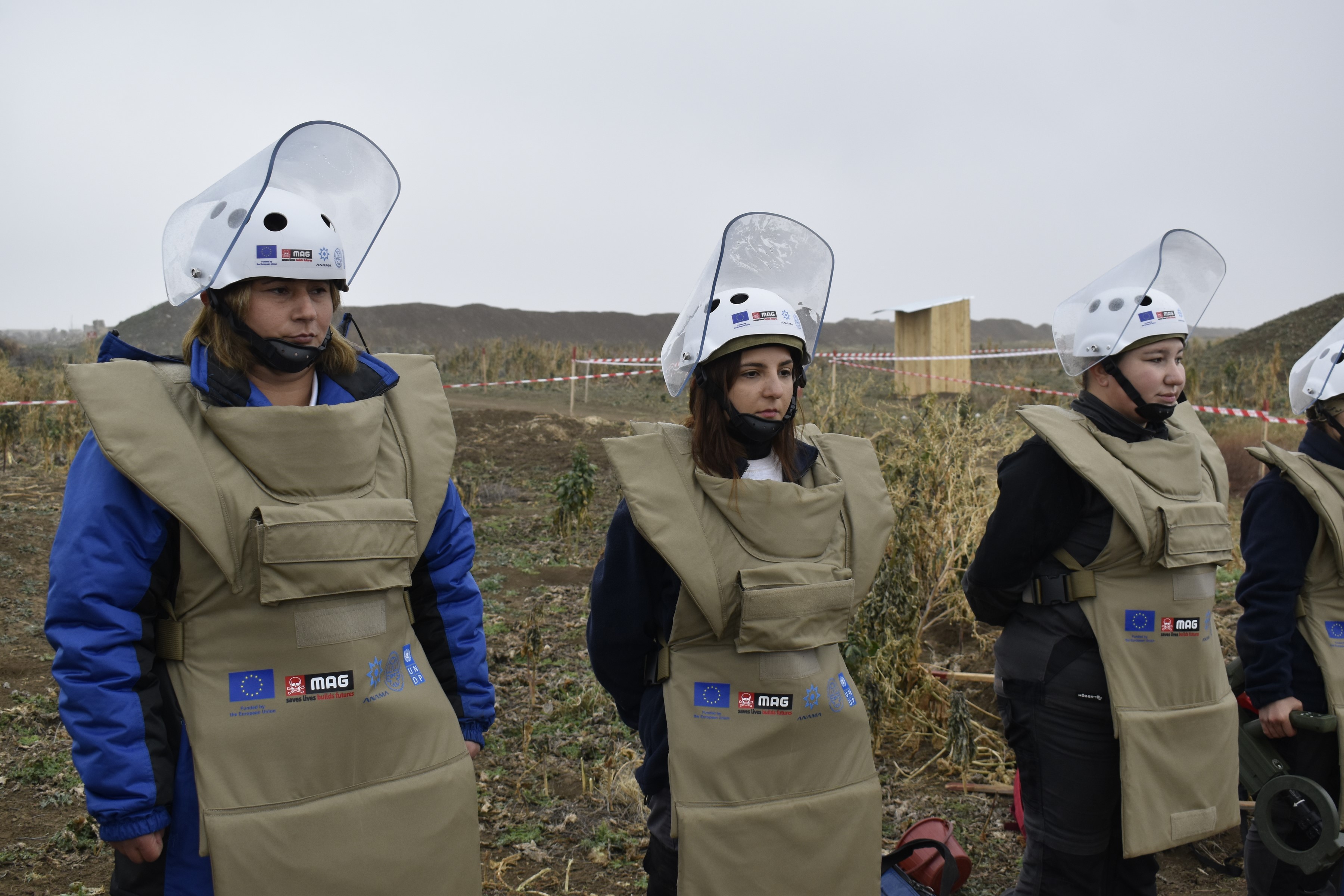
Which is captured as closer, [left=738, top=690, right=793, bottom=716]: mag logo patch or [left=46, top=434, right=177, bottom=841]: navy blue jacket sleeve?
[left=46, top=434, right=177, bottom=841]: navy blue jacket sleeve

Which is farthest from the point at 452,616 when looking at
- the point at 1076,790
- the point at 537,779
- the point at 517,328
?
the point at 517,328

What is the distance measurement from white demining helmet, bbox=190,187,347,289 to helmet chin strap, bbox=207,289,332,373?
0.05m

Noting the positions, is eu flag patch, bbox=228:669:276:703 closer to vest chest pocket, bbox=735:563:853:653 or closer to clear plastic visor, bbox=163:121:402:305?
clear plastic visor, bbox=163:121:402:305

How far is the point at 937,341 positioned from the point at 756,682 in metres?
20.1

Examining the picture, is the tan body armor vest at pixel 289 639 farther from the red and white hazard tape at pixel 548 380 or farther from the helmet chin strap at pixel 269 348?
the red and white hazard tape at pixel 548 380

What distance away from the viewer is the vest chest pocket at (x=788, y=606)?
221 cm

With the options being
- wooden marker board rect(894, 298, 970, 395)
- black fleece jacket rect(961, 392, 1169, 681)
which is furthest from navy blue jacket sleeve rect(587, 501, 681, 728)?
wooden marker board rect(894, 298, 970, 395)

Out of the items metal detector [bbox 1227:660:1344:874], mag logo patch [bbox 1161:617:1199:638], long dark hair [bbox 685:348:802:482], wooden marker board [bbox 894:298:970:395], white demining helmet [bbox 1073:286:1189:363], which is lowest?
metal detector [bbox 1227:660:1344:874]

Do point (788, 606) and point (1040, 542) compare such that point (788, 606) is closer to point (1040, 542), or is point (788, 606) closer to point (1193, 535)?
point (1040, 542)

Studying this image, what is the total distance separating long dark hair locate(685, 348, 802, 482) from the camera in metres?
2.38

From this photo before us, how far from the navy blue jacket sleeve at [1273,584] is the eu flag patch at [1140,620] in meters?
0.38

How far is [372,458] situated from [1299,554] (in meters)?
2.70

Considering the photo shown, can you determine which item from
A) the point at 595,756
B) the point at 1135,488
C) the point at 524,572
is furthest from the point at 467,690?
the point at 524,572

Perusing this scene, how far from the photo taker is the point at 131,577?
1.92 m
